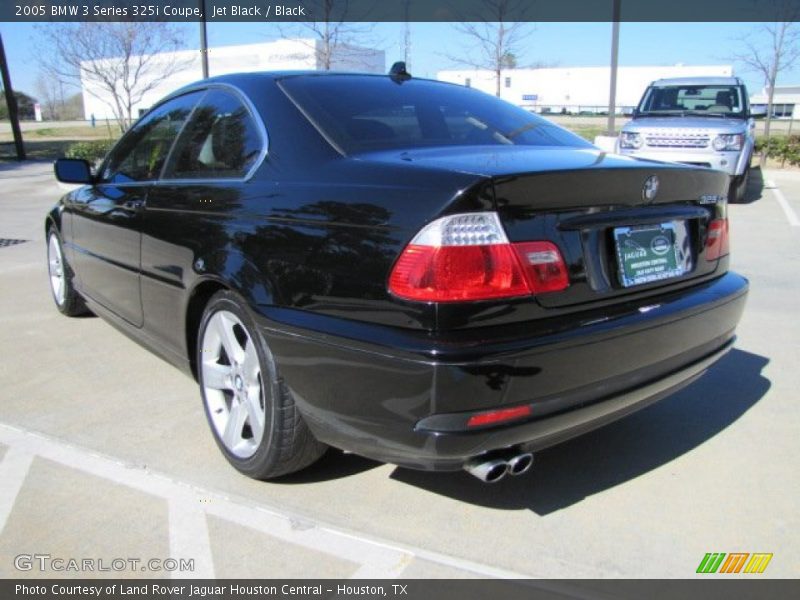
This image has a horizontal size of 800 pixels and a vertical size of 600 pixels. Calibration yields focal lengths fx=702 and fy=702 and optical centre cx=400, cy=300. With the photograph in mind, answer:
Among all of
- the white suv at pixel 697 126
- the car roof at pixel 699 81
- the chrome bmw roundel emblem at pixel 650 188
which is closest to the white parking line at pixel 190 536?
the chrome bmw roundel emblem at pixel 650 188

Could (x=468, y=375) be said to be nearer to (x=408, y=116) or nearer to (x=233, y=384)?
(x=233, y=384)

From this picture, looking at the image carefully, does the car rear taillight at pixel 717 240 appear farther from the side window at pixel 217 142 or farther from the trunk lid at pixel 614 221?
the side window at pixel 217 142

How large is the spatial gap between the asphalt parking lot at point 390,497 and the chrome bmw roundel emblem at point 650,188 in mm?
1162

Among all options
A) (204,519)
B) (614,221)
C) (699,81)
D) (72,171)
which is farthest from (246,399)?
(699,81)

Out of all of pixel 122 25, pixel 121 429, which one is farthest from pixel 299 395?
pixel 122 25

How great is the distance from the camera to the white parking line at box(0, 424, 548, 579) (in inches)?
92.7

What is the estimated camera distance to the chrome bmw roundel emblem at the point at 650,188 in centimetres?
254

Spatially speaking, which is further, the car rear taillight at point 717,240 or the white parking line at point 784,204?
the white parking line at point 784,204

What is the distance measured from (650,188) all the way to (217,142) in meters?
1.86

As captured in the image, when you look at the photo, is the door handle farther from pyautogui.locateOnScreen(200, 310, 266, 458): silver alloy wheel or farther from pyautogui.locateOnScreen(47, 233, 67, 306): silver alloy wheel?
pyautogui.locateOnScreen(47, 233, 67, 306): silver alloy wheel

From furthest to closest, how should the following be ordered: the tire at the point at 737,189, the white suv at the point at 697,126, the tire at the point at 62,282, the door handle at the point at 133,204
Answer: the tire at the point at 737,189
the white suv at the point at 697,126
the tire at the point at 62,282
the door handle at the point at 133,204

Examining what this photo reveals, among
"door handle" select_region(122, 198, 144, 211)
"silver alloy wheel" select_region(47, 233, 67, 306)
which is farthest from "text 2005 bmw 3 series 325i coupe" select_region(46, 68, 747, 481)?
"silver alloy wheel" select_region(47, 233, 67, 306)

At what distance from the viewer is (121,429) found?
3363mm

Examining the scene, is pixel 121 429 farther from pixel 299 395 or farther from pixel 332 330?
pixel 332 330
